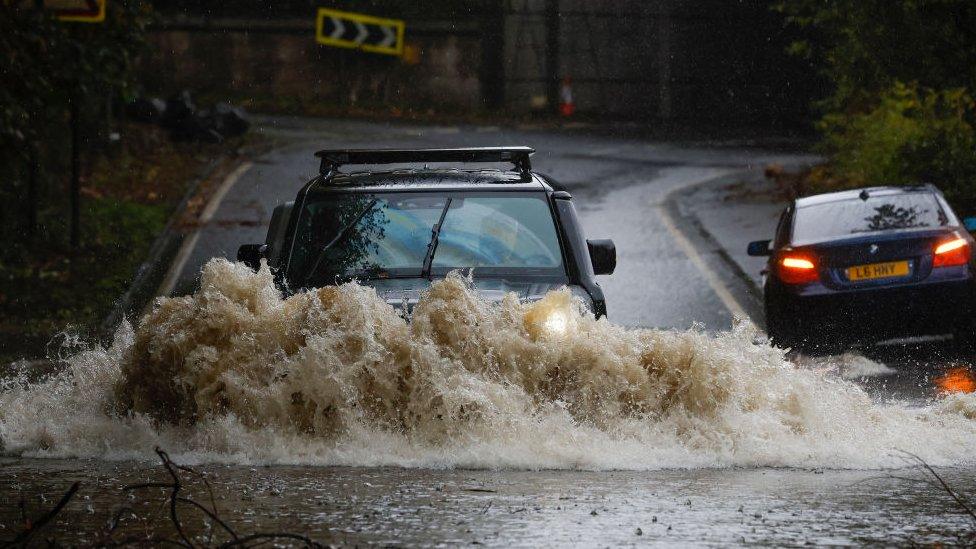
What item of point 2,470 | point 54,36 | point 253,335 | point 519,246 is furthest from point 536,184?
point 54,36

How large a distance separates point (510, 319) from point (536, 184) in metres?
1.63

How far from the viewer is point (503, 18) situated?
3884 cm

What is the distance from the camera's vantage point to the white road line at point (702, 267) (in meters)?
17.2

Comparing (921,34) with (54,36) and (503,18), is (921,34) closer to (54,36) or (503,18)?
(54,36)

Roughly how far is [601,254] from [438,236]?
1.07 meters

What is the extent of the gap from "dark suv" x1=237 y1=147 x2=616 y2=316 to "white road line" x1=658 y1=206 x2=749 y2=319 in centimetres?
540

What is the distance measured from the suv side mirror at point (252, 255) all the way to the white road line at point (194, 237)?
7.35 metres

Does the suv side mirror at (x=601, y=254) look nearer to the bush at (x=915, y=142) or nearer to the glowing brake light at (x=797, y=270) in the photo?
the glowing brake light at (x=797, y=270)

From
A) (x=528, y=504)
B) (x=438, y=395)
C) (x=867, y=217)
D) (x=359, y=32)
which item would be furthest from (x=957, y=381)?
(x=359, y=32)

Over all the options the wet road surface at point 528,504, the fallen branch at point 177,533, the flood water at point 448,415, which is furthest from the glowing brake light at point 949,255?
the fallen branch at point 177,533

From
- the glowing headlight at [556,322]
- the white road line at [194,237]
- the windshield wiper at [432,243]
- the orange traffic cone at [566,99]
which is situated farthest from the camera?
the orange traffic cone at [566,99]

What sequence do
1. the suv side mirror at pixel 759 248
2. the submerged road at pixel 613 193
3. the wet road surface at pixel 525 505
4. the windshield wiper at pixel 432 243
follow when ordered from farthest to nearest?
the submerged road at pixel 613 193 < the suv side mirror at pixel 759 248 < the windshield wiper at pixel 432 243 < the wet road surface at pixel 525 505

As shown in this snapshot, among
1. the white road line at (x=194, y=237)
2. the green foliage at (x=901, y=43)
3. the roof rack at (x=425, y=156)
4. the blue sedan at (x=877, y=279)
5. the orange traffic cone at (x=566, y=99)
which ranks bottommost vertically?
the white road line at (x=194, y=237)

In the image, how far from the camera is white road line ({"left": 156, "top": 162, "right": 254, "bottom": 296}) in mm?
18047
